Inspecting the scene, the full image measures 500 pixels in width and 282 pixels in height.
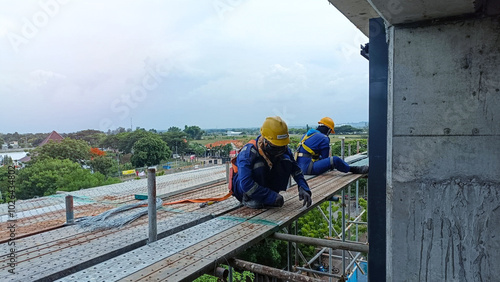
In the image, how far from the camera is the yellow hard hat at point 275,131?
4066 mm

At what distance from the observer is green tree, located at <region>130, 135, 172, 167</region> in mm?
44969

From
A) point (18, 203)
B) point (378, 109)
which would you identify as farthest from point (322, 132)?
point (18, 203)

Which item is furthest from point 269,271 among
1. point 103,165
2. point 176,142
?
point 176,142

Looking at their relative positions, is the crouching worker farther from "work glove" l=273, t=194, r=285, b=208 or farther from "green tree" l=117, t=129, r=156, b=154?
"green tree" l=117, t=129, r=156, b=154

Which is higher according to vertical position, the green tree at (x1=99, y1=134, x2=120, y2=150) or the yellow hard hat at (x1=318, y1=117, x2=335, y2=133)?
the yellow hard hat at (x1=318, y1=117, x2=335, y2=133)

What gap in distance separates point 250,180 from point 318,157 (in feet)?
11.0

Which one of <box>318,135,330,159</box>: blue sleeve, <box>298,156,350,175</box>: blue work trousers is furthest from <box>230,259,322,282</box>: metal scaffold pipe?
<box>318,135,330,159</box>: blue sleeve

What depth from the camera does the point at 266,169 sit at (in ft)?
14.6

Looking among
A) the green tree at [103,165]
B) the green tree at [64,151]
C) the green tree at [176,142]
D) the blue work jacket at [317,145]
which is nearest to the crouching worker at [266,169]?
the blue work jacket at [317,145]

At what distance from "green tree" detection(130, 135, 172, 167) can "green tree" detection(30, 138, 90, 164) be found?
10.5 meters

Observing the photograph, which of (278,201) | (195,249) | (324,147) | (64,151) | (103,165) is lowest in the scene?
(103,165)

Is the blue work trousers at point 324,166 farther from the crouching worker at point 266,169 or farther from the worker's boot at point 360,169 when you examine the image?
the crouching worker at point 266,169

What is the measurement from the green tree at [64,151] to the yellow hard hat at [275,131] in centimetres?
3055

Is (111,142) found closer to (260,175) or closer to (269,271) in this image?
(260,175)
